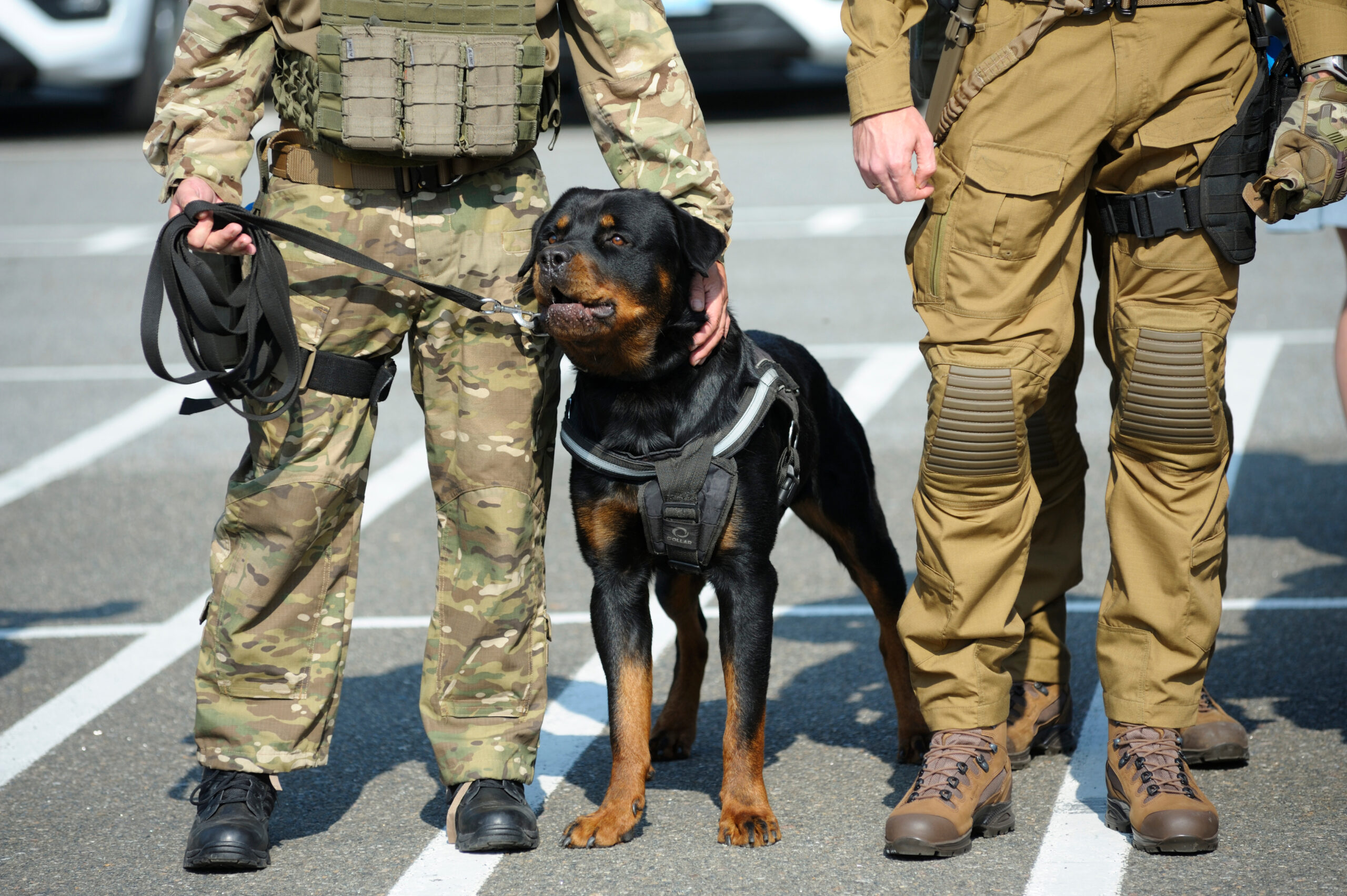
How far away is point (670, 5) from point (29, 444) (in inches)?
325

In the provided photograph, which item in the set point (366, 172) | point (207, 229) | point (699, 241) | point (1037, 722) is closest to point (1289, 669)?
point (1037, 722)

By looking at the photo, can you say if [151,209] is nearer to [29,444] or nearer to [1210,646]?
[29,444]

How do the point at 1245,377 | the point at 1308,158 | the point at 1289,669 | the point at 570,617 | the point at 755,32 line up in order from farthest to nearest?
the point at 755,32 < the point at 1245,377 < the point at 570,617 < the point at 1289,669 < the point at 1308,158

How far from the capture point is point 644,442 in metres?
3.49

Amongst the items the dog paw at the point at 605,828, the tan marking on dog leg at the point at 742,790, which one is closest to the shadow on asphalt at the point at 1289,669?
the tan marking on dog leg at the point at 742,790

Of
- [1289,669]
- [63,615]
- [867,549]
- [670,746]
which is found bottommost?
[63,615]

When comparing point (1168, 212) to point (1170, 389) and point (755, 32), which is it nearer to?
point (1170, 389)

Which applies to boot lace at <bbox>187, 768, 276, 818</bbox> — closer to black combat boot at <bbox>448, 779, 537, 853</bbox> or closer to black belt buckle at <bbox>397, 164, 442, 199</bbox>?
black combat boot at <bbox>448, 779, 537, 853</bbox>

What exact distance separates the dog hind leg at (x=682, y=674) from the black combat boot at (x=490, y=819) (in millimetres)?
592

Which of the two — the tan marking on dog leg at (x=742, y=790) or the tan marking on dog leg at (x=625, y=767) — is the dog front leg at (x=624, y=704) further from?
the tan marking on dog leg at (x=742, y=790)

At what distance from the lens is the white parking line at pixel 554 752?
129 inches

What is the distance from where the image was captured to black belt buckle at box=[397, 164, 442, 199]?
132 inches

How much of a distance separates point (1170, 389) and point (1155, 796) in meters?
0.91

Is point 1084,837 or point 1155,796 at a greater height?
point 1155,796
